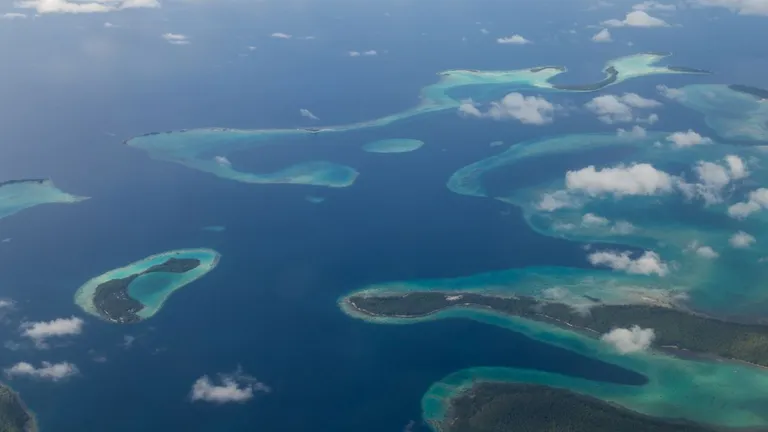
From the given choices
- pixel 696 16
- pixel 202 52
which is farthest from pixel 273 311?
pixel 696 16

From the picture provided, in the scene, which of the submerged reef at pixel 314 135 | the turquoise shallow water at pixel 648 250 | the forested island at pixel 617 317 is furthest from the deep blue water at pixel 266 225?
the forested island at pixel 617 317

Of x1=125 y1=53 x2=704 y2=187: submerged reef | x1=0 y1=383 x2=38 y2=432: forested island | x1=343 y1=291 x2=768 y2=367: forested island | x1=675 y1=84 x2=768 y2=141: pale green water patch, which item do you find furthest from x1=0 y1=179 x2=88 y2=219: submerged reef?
x1=675 y1=84 x2=768 y2=141: pale green water patch

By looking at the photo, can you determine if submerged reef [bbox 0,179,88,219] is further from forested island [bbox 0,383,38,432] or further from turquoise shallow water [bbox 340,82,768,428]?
turquoise shallow water [bbox 340,82,768,428]

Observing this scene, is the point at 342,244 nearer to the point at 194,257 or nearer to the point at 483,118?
the point at 194,257

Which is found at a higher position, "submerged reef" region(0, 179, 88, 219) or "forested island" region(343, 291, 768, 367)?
"submerged reef" region(0, 179, 88, 219)

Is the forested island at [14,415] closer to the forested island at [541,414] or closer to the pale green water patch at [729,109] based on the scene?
the forested island at [541,414]
